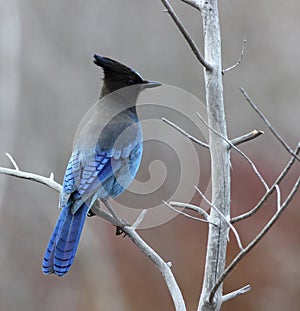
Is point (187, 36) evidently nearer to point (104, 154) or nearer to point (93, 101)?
point (104, 154)

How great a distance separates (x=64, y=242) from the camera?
3062 mm

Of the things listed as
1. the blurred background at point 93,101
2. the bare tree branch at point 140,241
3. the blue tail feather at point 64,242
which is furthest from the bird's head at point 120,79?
the blurred background at point 93,101

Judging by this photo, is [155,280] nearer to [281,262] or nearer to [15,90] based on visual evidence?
[281,262]

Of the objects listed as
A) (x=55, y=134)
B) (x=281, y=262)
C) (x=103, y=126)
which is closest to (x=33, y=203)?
(x=55, y=134)

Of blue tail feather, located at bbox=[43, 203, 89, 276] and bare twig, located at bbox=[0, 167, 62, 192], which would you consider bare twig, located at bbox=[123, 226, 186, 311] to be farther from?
bare twig, located at bbox=[0, 167, 62, 192]

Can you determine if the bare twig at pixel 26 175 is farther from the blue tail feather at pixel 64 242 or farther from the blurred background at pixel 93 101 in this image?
the blurred background at pixel 93 101

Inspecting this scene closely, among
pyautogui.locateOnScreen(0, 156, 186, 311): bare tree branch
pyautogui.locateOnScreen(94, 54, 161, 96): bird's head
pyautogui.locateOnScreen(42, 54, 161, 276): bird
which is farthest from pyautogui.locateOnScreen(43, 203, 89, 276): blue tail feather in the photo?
pyautogui.locateOnScreen(94, 54, 161, 96): bird's head

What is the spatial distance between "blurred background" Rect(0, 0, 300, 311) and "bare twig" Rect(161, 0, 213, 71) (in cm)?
413

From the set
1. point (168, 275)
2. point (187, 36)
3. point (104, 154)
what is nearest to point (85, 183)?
point (104, 154)

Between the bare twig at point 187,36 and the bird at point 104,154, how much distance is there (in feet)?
3.22

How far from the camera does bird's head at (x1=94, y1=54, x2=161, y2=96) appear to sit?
3.79 m

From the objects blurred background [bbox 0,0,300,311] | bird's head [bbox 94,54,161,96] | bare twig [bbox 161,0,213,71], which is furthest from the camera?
blurred background [bbox 0,0,300,311]

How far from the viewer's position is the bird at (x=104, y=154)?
3.24 metres

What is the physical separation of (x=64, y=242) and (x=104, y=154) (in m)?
0.74
